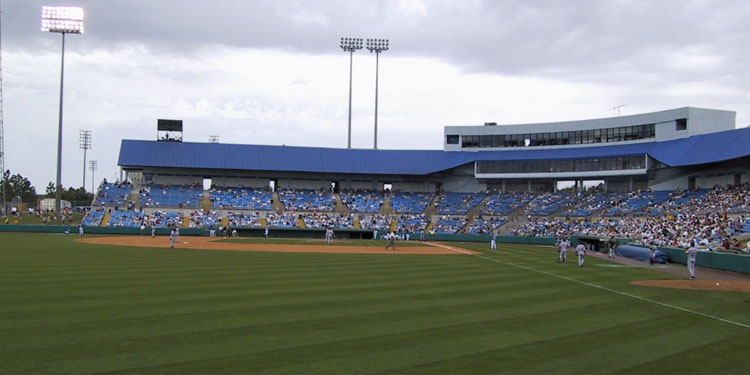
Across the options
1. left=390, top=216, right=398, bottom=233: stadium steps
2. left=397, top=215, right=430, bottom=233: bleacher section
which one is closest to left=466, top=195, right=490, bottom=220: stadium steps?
left=397, top=215, right=430, bottom=233: bleacher section

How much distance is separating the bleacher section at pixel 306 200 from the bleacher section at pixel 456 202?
13.6 meters

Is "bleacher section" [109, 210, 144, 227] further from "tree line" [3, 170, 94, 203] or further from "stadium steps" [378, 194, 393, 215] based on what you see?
"tree line" [3, 170, 94, 203]

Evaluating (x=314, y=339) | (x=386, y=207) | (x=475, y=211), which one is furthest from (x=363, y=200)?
(x=314, y=339)

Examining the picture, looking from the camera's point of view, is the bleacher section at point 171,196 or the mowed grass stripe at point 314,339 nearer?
the mowed grass stripe at point 314,339

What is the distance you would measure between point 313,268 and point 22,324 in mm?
13914

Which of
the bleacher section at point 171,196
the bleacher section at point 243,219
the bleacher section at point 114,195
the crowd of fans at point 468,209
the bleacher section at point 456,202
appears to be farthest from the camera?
the bleacher section at point 456,202

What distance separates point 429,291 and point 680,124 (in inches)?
2250

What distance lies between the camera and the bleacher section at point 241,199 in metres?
70.4

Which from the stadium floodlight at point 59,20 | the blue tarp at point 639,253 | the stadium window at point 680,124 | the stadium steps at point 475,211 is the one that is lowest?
the blue tarp at point 639,253

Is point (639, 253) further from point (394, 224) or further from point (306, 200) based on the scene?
point (306, 200)

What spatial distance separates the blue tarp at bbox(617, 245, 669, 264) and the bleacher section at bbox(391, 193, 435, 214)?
115ft

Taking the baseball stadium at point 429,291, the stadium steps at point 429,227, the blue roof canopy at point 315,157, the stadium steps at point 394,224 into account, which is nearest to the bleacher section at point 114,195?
the baseball stadium at point 429,291

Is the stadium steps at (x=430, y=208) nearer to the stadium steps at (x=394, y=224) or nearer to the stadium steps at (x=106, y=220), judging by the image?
the stadium steps at (x=394, y=224)

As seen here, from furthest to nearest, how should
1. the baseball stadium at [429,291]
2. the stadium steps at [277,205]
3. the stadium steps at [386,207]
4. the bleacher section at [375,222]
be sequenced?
the stadium steps at [386,207] → the stadium steps at [277,205] → the bleacher section at [375,222] → the baseball stadium at [429,291]
